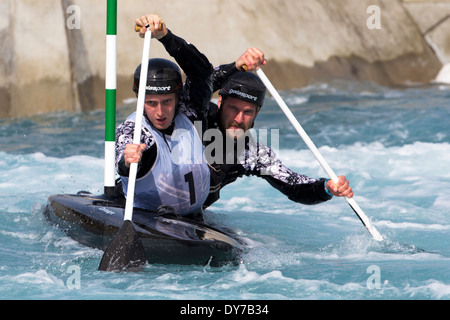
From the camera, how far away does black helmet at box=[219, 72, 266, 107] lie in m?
4.45

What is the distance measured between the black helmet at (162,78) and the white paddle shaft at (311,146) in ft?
1.64

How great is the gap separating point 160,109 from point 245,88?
559 millimetres

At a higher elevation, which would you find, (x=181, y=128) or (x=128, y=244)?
(x=181, y=128)

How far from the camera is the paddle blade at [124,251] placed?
3.92 meters

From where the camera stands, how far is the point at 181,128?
4344mm

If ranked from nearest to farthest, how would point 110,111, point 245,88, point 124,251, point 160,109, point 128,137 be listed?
point 124,251, point 128,137, point 160,109, point 245,88, point 110,111

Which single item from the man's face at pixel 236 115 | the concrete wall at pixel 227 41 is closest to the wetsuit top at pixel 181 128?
the man's face at pixel 236 115

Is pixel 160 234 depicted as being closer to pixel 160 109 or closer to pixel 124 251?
pixel 124 251

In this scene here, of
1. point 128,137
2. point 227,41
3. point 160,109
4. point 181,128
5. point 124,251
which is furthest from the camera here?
point 227,41

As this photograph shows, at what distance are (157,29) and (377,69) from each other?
29.5 feet

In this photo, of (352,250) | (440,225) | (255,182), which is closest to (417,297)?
(352,250)

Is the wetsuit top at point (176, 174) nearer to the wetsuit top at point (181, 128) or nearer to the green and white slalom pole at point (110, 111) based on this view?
the wetsuit top at point (181, 128)

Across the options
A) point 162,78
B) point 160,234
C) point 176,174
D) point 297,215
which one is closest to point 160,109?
point 162,78
